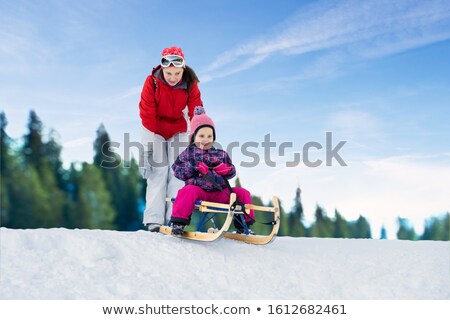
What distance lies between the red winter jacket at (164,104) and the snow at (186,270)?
4.59ft

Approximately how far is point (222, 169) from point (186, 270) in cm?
118

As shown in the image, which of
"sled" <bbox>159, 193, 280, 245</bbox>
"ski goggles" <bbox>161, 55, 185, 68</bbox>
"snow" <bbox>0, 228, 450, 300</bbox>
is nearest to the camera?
"snow" <bbox>0, 228, 450, 300</bbox>

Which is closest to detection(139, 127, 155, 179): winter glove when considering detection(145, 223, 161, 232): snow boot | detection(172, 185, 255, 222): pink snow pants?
detection(145, 223, 161, 232): snow boot

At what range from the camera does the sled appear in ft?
15.6

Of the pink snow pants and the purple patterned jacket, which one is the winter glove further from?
the pink snow pants

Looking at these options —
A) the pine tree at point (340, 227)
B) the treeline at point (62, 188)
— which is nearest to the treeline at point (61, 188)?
the treeline at point (62, 188)

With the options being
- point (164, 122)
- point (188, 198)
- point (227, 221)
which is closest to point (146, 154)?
point (164, 122)

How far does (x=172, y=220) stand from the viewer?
4.92 meters

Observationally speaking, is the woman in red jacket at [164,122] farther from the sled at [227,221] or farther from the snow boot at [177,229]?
the snow boot at [177,229]

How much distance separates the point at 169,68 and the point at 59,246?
2.38 meters

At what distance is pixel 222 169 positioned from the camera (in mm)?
5055

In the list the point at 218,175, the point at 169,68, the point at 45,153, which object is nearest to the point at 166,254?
the point at 218,175

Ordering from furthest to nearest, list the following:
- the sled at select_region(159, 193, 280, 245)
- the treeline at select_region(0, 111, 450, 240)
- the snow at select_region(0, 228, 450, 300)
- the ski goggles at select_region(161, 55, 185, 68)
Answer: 1. the treeline at select_region(0, 111, 450, 240)
2. the ski goggles at select_region(161, 55, 185, 68)
3. the sled at select_region(159, 193, 280, 245)
4. the snow at select_region(0, 228, 450, 300)

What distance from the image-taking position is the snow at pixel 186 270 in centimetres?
390
